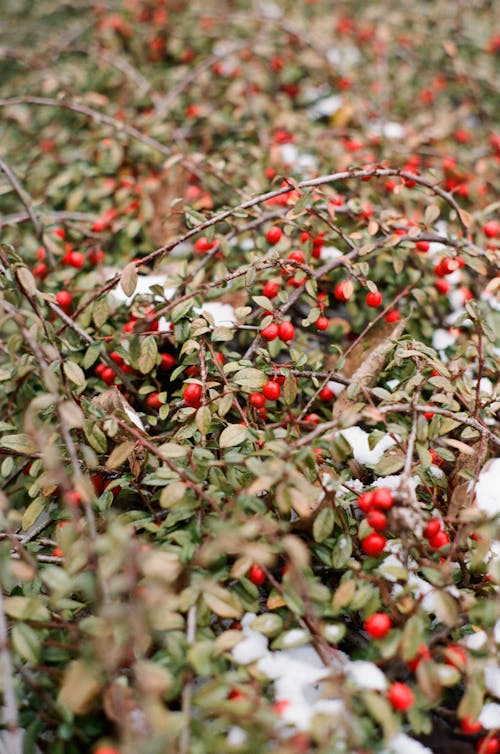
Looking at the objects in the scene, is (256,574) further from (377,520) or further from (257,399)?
(257,399)

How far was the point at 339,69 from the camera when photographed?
3.23m

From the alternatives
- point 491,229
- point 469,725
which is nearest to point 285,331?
point 491,229

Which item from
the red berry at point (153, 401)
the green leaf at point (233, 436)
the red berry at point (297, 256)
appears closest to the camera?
the green leaf at point (233, 436)

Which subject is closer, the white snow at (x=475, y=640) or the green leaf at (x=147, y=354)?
the white snow at (x=475, y=640)

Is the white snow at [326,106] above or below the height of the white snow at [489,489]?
above

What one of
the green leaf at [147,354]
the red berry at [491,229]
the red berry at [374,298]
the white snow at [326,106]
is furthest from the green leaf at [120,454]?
the white snow at [326,106]

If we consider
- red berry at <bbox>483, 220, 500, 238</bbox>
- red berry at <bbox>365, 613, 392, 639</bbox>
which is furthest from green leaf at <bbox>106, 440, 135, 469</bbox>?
red berry at <bbox>483, 220, 500, 238</bbox>

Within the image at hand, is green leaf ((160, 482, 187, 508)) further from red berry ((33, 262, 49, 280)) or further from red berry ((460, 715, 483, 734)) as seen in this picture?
red berry ((33, 262, 49, 280))

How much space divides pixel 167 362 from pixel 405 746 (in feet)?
3.94

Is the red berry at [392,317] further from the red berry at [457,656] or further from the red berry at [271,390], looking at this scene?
the red berry at [457,656]

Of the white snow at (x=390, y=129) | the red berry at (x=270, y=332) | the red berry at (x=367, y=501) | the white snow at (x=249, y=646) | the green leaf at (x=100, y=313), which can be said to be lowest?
the white snow at (x=249, y=646)

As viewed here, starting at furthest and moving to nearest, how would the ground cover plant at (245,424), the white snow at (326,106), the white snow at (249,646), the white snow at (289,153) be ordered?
the white snow at (326,106) → the white snow at (289,153) → the white snow at (249,646) → the ground cover plant at (245,424)

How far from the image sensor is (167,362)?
1944 millimetres

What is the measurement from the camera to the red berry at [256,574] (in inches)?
55.9
